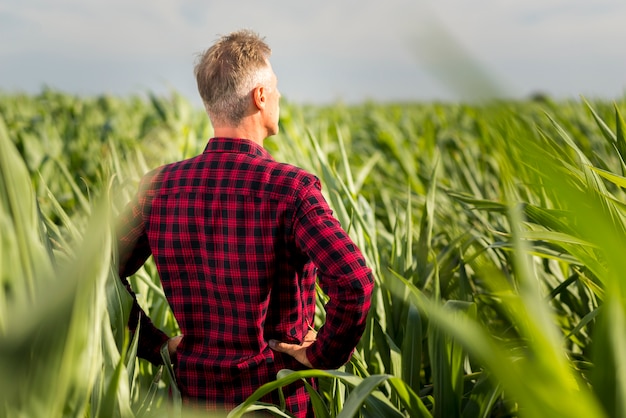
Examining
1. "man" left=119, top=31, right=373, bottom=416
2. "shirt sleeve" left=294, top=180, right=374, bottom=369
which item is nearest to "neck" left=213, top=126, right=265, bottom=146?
"man" left=119, top=31, right=373, bottom=416

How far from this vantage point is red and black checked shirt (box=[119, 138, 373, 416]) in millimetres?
1061

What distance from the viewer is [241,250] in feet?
3.64

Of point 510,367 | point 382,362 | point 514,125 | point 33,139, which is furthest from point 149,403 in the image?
point 33,139

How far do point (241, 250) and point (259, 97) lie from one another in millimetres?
262

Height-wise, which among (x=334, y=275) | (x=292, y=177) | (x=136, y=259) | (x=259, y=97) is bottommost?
(x=136, y=259)

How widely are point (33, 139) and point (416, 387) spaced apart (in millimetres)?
3120

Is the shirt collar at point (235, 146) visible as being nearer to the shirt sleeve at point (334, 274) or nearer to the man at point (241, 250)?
the man at point (241, 250)

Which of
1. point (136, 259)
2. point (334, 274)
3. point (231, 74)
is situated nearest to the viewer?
point (334, 274)

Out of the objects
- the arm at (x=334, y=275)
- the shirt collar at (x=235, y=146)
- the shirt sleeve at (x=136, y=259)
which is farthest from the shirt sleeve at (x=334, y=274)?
the shirt sleeve at (x=136, y=259)

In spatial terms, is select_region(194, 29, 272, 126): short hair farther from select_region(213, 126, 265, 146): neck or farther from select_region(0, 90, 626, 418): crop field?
select_region(0, 90, 626, 418): crop field

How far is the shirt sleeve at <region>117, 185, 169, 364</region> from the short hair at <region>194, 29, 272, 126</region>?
220 millimetres

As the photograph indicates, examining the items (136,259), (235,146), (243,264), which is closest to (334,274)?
(243,264)

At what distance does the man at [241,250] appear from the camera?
1076mm

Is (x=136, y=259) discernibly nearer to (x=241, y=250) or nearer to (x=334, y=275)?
(x=241, y=250)
